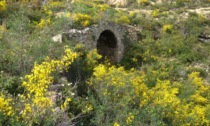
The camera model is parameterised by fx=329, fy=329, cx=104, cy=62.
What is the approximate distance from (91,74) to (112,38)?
6365 millimetres

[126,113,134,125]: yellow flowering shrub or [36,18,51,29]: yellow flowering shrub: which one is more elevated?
[36,18,51,29]: yellow flowering shrub

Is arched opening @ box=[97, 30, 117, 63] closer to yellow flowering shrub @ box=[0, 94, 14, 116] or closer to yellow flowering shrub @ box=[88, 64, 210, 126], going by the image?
yellow flowering shrub @ box=[88, 64, 210, 126]

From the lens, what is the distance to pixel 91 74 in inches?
313

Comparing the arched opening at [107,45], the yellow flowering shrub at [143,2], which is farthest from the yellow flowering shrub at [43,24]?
the yellow flowering shrub at [143,2]

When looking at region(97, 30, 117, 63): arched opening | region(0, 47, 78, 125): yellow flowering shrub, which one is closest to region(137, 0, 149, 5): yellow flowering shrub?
region(97, 30, 117, 63): arched opening

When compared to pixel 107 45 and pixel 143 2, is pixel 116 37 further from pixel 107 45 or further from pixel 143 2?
pixel 143 2

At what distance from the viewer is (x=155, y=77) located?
1127 centimetres

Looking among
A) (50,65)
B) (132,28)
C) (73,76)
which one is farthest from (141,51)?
(50,65)

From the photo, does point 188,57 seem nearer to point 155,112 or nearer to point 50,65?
point 155,112

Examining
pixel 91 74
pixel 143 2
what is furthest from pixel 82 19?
pixel 143 2

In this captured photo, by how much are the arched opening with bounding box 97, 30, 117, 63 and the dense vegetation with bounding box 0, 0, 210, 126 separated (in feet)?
2.00

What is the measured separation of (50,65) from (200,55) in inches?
398

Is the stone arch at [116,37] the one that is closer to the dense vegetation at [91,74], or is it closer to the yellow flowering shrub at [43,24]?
the dense vegetation at [91,74]

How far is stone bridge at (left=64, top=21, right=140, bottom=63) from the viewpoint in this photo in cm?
1297
